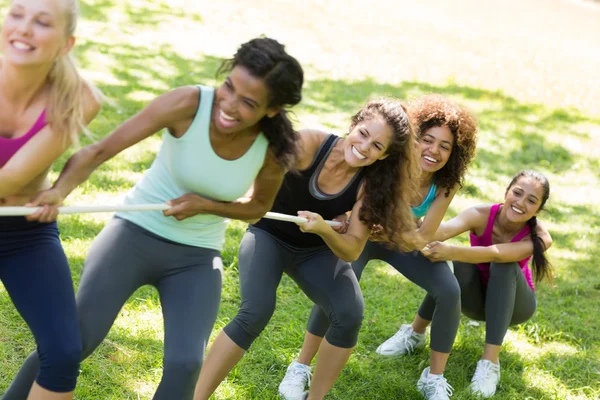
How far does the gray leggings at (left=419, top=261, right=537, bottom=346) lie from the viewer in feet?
14.0

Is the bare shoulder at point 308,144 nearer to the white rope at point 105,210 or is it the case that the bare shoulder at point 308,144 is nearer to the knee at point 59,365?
the white rope at point 105,210

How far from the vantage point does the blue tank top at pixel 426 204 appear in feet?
13.6

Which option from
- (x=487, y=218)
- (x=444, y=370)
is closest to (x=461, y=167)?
(x=487, y=218)

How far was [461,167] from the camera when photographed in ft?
13.7

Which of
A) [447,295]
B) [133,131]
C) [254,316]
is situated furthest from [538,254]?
[133,131]

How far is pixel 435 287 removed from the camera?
4.04 metres

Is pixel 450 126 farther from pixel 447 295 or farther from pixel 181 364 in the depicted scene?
pixel 181 364

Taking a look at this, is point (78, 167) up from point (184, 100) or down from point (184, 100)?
down

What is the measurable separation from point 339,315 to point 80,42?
615 centimetres

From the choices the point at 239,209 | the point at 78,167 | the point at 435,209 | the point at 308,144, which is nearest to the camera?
the point at 78,167

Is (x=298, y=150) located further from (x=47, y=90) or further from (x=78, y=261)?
(x=78, y=261)

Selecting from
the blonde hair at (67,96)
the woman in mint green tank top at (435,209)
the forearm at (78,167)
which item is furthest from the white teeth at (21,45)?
the woman in mint green tank top at (435,209)

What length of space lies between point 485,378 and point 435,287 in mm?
605

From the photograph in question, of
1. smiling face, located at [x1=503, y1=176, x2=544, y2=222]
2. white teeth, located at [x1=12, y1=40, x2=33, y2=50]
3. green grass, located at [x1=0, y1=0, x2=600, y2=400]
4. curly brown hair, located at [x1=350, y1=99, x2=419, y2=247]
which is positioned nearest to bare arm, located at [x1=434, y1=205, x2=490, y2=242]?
smiling face, located at [x1=503, y1=176, x2=544, y2=222]
